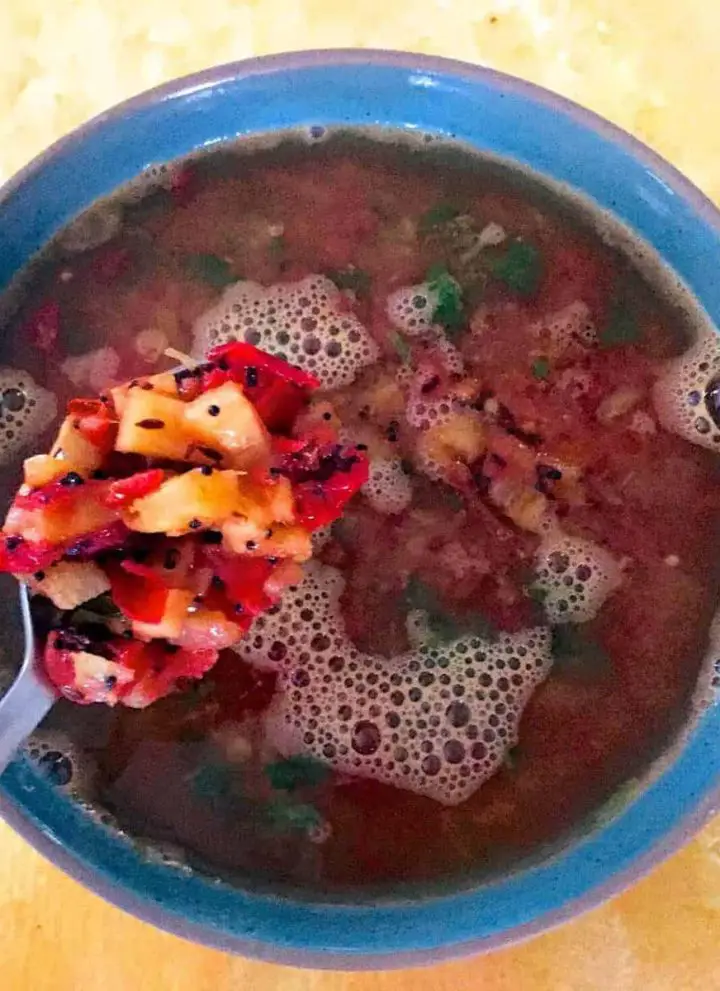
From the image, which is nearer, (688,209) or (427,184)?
(688,209)

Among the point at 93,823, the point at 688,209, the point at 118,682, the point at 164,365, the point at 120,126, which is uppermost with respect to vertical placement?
the point at 688,209

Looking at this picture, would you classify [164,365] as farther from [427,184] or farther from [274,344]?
[427,184]

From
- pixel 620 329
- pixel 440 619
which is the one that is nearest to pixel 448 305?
pixel 620 329

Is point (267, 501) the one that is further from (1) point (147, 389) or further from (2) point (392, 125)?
(2) point (392, 125)

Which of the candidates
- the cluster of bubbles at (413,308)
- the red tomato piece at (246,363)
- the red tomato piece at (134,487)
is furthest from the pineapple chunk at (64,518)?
the cluster of bubbles at (413,308)

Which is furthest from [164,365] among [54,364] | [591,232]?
[591,232]

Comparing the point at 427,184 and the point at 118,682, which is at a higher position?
the point at 427,184
